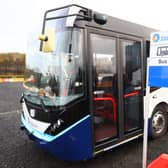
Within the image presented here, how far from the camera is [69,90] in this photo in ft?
9.64

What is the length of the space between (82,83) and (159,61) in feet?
3.56

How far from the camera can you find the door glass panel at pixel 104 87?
10.7ft

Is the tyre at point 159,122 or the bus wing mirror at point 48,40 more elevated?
the bus wing mirror at point 48,40

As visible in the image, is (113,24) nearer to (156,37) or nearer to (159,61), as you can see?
(156,37)

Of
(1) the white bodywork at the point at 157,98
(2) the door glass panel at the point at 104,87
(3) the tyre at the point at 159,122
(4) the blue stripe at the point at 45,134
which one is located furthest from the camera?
(3) the tyre at the point at 159,122

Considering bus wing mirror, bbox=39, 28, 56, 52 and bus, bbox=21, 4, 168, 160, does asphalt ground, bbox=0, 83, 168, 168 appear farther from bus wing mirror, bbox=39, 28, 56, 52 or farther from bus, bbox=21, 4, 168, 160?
bus wing mirror, bbox=39, 28, 56, 52

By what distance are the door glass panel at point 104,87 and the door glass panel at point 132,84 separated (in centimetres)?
26

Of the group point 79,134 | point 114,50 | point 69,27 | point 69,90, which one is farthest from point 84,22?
point 79,134

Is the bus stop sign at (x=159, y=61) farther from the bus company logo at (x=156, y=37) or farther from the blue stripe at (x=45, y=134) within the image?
the blue stripe at (x=45, y=134)

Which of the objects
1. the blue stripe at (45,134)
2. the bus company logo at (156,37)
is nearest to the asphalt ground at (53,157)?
the blue stripe at (45,134)

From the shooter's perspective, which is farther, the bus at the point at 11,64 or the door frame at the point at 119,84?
the bus at the point at 11,64

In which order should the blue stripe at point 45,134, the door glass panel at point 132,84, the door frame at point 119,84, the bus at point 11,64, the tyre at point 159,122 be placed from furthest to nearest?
the bus at point 11,64 → the tyre at point 159,122 → the door glass panel at point 132,84 → the door frame at point 119,84 → the blue stripe at point 45,134

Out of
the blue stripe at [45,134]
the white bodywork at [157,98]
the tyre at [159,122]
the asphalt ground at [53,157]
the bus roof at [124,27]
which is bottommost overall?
the asphalt ground at [53,157]

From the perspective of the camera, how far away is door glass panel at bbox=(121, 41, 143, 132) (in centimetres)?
369
